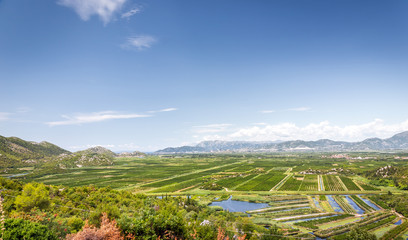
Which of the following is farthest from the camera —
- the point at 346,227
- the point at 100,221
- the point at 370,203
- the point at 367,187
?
the point at 367,187

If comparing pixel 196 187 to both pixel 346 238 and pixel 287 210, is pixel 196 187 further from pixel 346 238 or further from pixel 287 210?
pixel 346 238

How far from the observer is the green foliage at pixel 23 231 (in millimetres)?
10469

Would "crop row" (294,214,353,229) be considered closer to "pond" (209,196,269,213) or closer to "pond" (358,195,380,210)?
"pond" (358,195,380,210)

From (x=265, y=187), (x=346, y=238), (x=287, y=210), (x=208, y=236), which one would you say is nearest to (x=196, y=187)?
(x=265, y=187)

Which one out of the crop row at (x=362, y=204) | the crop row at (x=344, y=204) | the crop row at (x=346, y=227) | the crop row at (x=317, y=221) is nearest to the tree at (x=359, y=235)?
the crop row at (x=346, y=227)

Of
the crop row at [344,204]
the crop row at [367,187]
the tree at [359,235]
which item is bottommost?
the crop row at [367,187]

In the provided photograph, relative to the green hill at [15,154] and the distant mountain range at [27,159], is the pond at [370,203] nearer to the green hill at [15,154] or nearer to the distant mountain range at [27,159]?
the distant mountain range at [27,159]

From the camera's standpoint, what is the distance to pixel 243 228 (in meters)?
31.8

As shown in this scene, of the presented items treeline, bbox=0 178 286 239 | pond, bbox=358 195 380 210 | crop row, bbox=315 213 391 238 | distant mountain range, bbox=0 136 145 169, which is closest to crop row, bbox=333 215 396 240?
crop row, bbox=315 213 391 238

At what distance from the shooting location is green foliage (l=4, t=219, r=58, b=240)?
34.3 feet

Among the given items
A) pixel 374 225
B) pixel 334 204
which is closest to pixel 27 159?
pixel 334 204

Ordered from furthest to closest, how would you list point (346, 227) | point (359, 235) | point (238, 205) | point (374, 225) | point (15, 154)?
point (15, 154)
point (238, 205)
point (374, 225)
point (346, 227)
point (359, 235)

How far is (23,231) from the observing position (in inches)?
A: 416

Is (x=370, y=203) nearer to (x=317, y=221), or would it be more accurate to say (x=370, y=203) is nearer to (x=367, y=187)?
(x=367, y=187)
